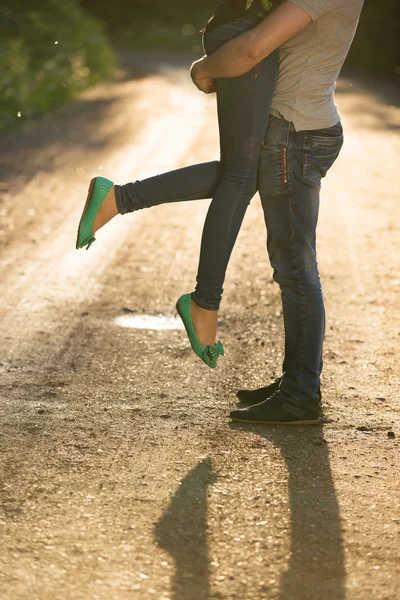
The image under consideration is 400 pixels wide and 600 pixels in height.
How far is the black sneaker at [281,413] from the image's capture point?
12.7 ft

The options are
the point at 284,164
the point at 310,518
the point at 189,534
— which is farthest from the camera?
the point at 284,164

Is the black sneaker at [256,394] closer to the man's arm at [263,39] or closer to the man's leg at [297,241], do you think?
the man's leg at [297,241]

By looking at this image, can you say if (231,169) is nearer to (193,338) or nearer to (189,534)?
(193,338)

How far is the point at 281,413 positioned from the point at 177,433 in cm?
42

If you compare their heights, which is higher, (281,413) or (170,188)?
(170,188)

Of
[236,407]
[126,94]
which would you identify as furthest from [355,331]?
[126,94]

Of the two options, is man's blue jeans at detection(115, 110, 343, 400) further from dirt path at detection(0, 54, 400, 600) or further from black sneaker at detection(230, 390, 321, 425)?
dirt path at detection(0, 54, 400, 600)

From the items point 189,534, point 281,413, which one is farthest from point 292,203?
point 189,534

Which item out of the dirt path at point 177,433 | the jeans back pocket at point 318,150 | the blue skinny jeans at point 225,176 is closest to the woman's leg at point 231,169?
the blue skinny jeans at point 225,176

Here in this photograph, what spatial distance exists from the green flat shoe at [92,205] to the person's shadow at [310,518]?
0.93 meters

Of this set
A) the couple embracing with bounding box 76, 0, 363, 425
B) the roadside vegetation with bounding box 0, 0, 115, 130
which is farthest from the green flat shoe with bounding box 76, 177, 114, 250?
the roadside vegetation with bounding box 0, 0, 115, 130

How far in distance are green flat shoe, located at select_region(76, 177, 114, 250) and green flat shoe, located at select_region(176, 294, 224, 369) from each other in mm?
425

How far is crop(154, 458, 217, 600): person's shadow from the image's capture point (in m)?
2.64

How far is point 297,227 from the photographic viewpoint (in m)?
3.74
